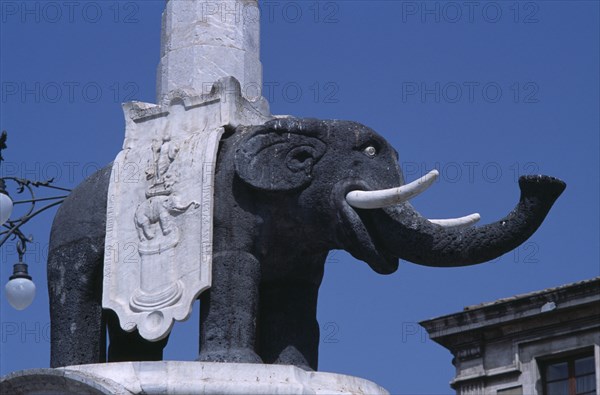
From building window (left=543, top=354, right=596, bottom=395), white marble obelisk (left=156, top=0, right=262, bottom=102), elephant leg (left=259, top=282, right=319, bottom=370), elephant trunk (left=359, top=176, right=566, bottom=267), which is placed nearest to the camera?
elephant trunk (left=359, top=176, right=566, bottom=267)

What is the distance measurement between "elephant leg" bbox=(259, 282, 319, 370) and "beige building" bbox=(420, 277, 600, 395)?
67.9 feet

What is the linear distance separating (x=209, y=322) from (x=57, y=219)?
1457 mm

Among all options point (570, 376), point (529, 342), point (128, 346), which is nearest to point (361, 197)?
point (128, 346)

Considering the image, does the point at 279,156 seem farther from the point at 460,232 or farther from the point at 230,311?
the point at 460,232

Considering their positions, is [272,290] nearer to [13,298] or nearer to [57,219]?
[57,219]

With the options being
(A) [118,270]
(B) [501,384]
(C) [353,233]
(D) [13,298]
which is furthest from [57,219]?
(B) [501,384]

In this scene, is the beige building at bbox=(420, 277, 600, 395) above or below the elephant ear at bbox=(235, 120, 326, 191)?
above

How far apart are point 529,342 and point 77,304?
22.1 metres

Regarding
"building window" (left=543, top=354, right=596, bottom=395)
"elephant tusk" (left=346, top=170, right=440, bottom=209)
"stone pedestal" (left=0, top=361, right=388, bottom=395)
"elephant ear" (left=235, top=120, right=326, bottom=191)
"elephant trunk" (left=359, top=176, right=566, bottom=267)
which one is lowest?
"stone pedestal" (left=0, top=361, right=388, bottom=395)

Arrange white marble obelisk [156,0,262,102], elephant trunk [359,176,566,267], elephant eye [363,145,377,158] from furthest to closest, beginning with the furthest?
white marble obelisk [156,0,262,102] < elephant eye [363,145,377,158] < elephant trunk [359,176,566,267]

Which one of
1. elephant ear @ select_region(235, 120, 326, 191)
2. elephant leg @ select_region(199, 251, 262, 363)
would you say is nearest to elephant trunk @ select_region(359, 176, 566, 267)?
elephant ear @ select_region(235, 120, 326, 191)

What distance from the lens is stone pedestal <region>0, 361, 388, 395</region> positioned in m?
A: 14.4

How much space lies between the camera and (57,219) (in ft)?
51.5

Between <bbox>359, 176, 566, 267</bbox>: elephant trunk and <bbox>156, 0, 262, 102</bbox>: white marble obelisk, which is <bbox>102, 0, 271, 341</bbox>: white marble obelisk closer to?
<bbox>156, 0, 262, 102</bbox>: white marble obelisk
